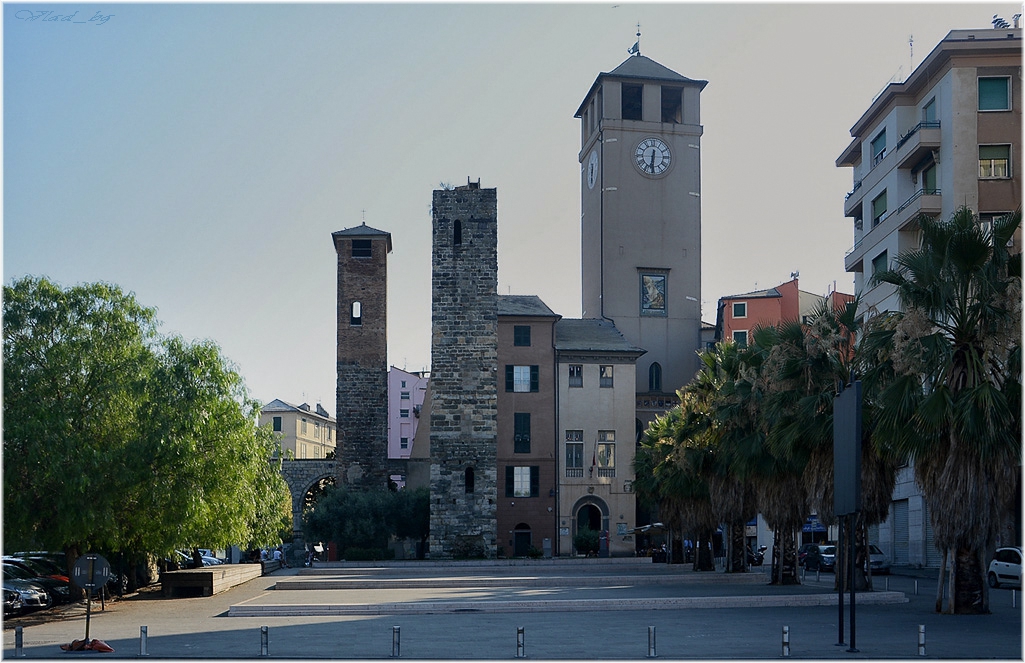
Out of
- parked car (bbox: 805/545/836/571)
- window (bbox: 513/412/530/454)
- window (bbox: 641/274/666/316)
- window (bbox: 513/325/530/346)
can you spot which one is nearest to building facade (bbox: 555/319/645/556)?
window (bbox: 513/412/530/454)

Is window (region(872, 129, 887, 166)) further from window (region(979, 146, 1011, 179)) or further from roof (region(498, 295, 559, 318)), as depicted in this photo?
roof (region(498, 295, 559, 318))

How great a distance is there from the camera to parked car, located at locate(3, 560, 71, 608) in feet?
99.8

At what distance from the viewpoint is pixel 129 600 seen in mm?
32906

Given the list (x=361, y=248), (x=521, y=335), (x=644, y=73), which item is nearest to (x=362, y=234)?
(x=361, y=248)

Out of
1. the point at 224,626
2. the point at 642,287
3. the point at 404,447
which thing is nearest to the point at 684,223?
the point at 642,287

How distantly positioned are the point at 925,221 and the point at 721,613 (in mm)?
9368

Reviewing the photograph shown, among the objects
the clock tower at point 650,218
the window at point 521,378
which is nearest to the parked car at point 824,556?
the window at point 521,378

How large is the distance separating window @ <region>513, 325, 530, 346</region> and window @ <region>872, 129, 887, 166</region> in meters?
21.3

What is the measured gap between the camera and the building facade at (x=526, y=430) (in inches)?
2475

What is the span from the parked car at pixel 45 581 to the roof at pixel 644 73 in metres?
52.5

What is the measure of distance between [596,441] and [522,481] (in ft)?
14.9

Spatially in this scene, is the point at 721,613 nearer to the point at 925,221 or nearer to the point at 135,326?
the point at 925,221

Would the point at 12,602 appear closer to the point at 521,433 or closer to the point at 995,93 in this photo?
the point at 995,93

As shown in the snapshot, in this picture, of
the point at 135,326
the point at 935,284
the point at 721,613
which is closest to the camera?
the point at 935,284
